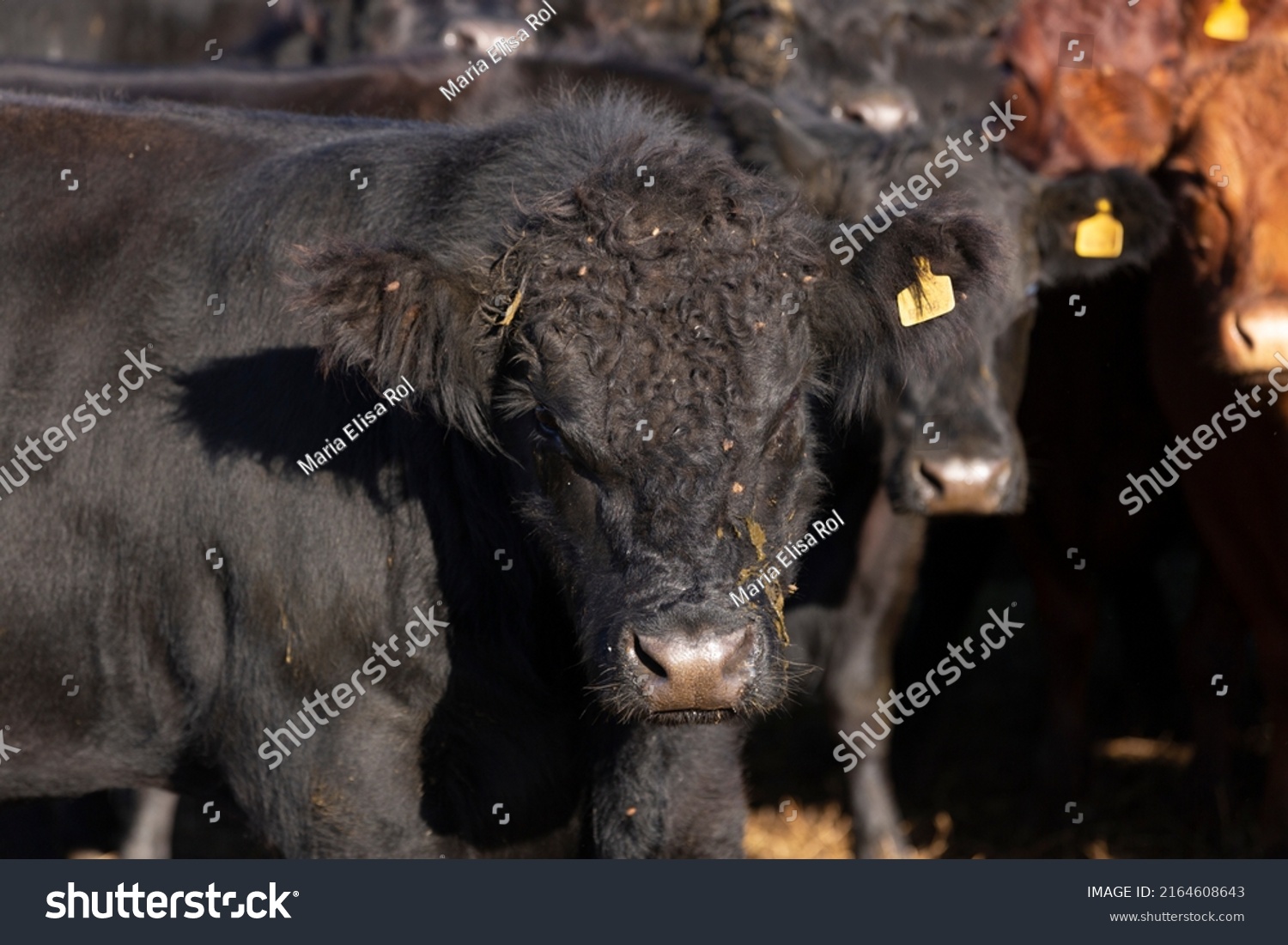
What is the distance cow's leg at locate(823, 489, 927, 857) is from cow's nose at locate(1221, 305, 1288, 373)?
123 centimetres

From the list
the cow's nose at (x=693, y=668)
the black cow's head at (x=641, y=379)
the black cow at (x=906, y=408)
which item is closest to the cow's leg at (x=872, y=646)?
the black cow at (x=906, y=408)

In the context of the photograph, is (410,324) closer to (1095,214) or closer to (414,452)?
A: (414,452)

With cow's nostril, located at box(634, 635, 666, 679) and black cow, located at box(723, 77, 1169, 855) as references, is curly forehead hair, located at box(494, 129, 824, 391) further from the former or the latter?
black cow, located at box(723, 77, 1169, 855)

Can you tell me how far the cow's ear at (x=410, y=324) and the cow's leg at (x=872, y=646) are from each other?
2.55 metres

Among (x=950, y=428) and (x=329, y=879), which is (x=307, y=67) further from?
(x=329, y=879)

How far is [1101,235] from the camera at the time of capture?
203 inches

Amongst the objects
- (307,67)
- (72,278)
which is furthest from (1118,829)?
(307,67)

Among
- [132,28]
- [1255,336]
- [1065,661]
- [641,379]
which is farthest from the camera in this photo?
[132,28]

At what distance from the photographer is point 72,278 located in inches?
153

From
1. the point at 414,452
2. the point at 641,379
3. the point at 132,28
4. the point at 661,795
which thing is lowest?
the point at 132,28

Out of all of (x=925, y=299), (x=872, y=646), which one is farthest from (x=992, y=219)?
(x=872, y=646)

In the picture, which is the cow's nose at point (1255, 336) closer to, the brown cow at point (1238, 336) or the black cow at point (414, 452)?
the brown cow at point (1238, 336)

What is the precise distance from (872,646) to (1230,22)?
2662 mm

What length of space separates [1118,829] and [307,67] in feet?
15.5
